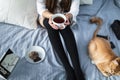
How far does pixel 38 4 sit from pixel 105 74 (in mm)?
602

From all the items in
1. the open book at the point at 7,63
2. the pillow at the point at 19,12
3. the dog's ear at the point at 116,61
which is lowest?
the open book at the point at 7,63

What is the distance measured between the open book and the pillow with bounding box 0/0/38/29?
0.23 m

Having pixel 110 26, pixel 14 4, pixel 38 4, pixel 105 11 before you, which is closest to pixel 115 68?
pixel 110 26

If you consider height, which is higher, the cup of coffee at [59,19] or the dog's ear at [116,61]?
the cup of coffee at [59,19]

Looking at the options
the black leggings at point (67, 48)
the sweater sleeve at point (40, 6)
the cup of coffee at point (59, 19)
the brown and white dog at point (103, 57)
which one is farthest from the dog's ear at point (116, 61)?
the sweater sleeve at point (40, 6)

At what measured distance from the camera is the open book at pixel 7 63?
127 centimetres

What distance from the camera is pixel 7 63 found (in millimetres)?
1310

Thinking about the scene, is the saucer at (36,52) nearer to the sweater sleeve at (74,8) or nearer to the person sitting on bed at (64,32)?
the person sitting on bed at (64,32)

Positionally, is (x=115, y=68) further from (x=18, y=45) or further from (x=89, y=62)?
(x=18, y=45)

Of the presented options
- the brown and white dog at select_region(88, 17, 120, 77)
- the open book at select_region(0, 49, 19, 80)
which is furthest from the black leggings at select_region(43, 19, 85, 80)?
the open book at select_region(0, 49, 19, 80)

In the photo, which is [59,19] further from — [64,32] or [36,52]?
[36,52]

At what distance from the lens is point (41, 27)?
5.00ft

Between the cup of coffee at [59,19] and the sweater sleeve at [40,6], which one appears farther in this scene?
the sweater sleeve at [40,6]

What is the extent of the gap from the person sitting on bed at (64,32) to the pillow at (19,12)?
0.05m
